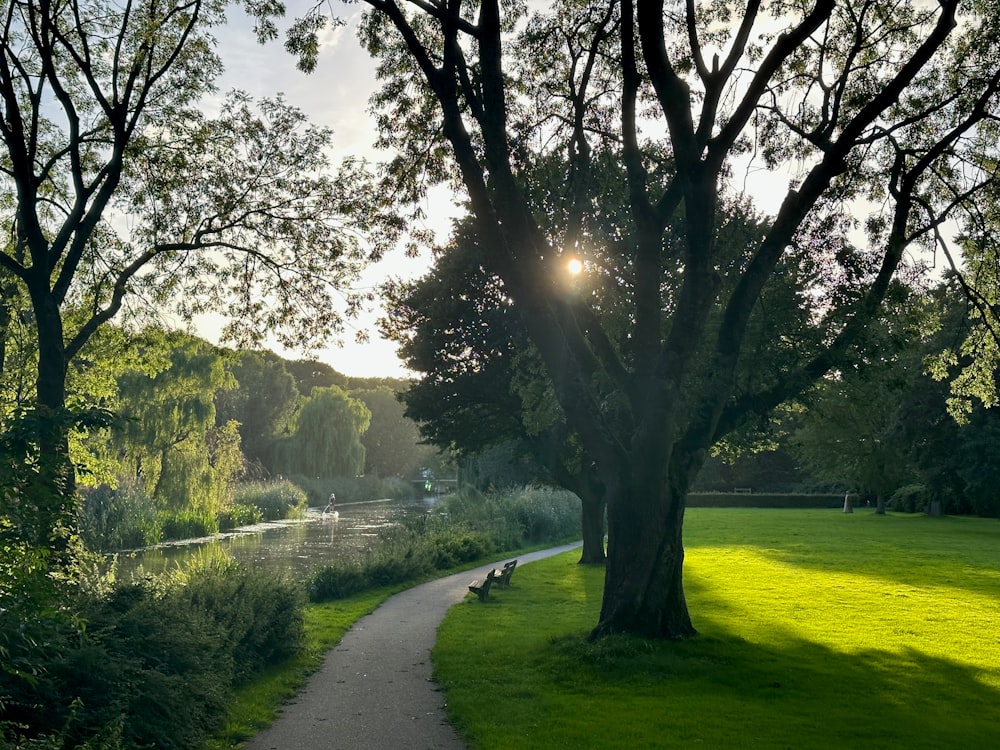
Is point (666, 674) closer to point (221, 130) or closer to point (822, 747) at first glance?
point (822, 747)

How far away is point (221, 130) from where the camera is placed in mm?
16516

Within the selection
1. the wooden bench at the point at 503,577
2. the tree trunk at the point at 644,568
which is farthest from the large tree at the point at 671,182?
the wooden bench at the point at 503,577

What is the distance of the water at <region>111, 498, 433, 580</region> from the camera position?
995 inches

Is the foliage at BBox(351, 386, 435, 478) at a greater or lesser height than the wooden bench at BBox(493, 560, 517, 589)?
greater

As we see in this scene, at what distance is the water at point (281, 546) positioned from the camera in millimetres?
25269

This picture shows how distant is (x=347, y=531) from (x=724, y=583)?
20285mm

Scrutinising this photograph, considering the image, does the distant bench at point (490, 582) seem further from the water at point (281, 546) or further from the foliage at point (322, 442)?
the foliage at point (322, 442)

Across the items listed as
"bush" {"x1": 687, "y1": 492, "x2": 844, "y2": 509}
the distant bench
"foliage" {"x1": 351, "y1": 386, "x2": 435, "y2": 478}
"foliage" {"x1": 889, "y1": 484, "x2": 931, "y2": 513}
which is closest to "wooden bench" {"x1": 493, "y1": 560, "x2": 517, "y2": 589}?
the distant bench

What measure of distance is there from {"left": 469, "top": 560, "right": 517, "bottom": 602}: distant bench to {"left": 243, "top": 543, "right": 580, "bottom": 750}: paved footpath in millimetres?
2535

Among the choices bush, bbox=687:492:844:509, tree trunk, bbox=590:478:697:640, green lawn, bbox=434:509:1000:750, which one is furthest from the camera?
bush, bbox=687:492:844:509

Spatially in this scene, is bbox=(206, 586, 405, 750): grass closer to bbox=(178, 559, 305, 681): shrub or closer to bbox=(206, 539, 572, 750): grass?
bbox=(206, 539, 572, 750): grass

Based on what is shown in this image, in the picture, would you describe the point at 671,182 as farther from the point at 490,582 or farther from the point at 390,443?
the point at 390,443

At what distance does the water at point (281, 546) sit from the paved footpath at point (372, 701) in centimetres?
813

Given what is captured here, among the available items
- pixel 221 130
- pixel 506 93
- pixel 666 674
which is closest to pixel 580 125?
pixel 506 93
